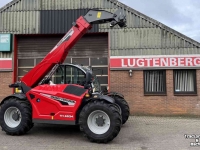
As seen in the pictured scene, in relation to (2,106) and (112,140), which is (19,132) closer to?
(2,106)

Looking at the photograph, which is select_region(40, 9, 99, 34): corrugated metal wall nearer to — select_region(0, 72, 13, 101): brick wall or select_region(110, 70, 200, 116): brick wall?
select_region(0, 72, 13, 101): brick wall

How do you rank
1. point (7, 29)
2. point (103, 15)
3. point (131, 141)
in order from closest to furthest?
point (131, 141)
point (103, 15)
point (7, 29)

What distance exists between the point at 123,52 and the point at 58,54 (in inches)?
217

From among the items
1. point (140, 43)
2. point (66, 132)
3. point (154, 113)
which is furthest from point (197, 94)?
point (66, 132)

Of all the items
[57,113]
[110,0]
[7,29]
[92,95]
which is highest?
[110,0]

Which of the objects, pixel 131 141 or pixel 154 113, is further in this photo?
pixel 154 113

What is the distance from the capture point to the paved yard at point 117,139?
678 cm

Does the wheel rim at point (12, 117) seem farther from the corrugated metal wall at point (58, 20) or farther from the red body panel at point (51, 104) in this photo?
the corrugated metal wall at point (58, 20)

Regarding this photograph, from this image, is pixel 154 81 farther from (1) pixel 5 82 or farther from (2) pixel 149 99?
(1) pixel 5 82

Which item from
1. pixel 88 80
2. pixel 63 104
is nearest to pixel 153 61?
pixel 88 80

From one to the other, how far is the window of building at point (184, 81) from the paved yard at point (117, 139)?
330 cm

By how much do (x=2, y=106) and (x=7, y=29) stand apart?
22.6 ft

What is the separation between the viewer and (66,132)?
28.0 ft

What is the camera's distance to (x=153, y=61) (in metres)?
12.7
